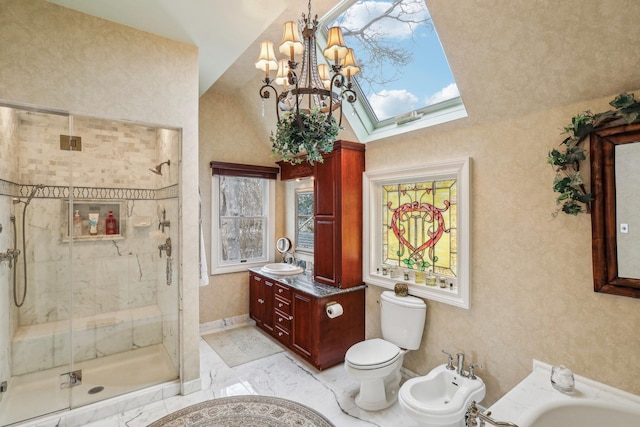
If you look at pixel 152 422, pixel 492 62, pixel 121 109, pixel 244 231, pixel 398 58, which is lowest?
pixel 152 422

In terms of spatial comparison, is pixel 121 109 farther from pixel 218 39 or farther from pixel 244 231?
pixel 244 231

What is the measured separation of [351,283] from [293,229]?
5.13 feet

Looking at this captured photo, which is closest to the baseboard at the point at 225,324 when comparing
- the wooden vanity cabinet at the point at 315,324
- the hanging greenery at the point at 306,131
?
the wooden vanity cabinet at the point at 315,324

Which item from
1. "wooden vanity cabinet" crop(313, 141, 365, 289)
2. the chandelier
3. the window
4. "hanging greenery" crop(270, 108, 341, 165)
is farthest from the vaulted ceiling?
the window

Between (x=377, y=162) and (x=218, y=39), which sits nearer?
(x=218, y=39)

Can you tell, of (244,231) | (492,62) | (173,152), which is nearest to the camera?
(492,62)

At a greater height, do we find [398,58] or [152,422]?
[398,58]

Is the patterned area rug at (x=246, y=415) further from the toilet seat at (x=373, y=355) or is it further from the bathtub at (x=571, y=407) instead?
the bathtub at (x=571, y=407)

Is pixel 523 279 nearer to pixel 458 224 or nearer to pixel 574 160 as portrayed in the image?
pixel 458 224

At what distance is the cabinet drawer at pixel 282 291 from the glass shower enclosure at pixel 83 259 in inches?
45.3

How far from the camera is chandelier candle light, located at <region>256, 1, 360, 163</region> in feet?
5.15

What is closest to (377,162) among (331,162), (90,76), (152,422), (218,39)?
(331,162)

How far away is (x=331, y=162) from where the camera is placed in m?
3.23

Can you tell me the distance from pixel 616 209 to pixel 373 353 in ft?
6.19
